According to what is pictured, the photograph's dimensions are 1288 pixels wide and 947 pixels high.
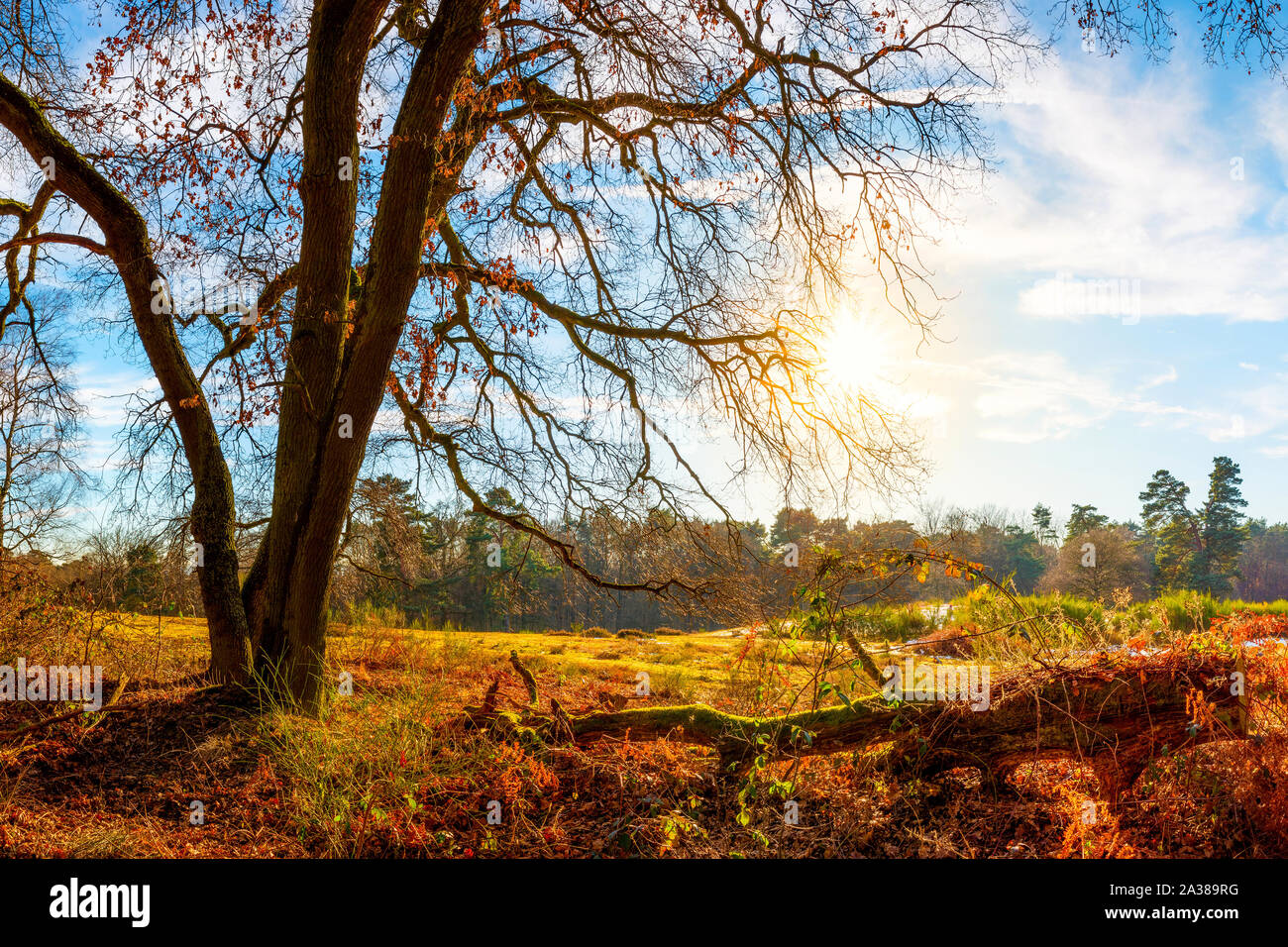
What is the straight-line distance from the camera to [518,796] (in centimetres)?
421

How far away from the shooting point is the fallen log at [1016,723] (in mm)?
3748

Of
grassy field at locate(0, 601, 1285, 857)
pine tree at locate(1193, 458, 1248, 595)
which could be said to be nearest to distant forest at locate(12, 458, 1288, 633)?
pine tree at locate(1193, 458, 1248, 595)

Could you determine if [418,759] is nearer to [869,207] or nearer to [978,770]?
[978,770]

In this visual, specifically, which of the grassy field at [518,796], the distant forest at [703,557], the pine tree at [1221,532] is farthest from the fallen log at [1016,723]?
the pine tree at [1221,532]

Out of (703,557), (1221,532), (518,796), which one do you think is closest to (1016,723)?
(518,796)

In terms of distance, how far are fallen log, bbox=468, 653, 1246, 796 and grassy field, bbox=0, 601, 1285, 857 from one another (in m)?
0.12

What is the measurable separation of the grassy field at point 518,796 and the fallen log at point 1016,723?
0.38 ft

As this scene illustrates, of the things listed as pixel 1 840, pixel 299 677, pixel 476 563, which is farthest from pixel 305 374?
pixel 476 563

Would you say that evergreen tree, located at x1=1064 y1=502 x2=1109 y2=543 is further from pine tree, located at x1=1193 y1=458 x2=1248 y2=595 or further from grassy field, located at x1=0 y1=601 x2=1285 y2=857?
grassy field, located at x1=0 y1=601 x2=1285 y2=857

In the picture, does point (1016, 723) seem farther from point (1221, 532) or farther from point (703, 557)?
point (1221, 532)

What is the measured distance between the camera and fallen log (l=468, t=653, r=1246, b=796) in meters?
3.75

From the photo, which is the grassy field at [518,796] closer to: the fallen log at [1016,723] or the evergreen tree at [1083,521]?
the fallen log at [1016,723]
